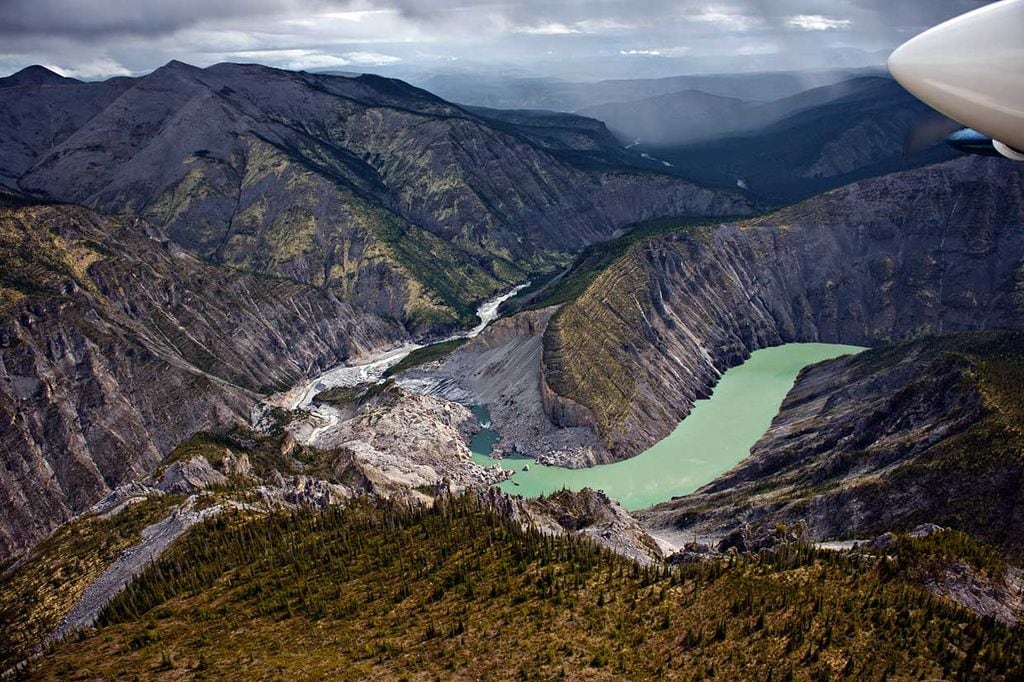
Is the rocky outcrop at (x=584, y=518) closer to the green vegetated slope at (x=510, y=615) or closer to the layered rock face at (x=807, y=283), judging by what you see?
the green vegetated slope at (x=510, y=615)

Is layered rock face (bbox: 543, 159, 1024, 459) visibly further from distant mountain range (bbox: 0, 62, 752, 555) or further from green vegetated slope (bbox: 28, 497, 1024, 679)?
green vegetated slope (bbox: 28, 497, 1024, 679)

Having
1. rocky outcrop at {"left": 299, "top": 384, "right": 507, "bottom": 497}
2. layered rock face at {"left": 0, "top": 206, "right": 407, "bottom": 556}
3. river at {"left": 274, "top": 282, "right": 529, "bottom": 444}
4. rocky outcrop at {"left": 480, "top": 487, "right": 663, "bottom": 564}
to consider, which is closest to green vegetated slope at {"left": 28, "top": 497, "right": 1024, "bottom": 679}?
rocky outcrop at {"left": 480, "top": 487, "right": 663, "bottom": 564}

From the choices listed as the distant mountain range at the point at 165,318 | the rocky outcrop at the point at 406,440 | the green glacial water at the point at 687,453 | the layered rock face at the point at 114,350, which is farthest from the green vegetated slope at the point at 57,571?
the green glacial water at the point at 687,453

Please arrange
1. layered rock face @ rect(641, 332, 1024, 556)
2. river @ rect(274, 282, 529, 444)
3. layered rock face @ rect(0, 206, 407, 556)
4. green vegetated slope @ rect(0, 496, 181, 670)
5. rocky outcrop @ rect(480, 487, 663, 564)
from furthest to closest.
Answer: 1. river @ rect(274, 282, 529, 444)
2. layered rock face @ rect(0, 206, 407, 556)
3. layered rock face @ rect(641, 332, 1024, 556)
4. rocky outcrop @ rect(480, 487, 663, 564)
5. green vegetated slope @ rect(0, 496, 181, 670)

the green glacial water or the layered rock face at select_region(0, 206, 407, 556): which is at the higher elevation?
the layered rock face at select_region(0, 206, 407, 556)

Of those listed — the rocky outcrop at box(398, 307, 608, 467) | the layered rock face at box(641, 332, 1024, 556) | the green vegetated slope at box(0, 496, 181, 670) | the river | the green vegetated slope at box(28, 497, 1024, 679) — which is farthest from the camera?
the river
